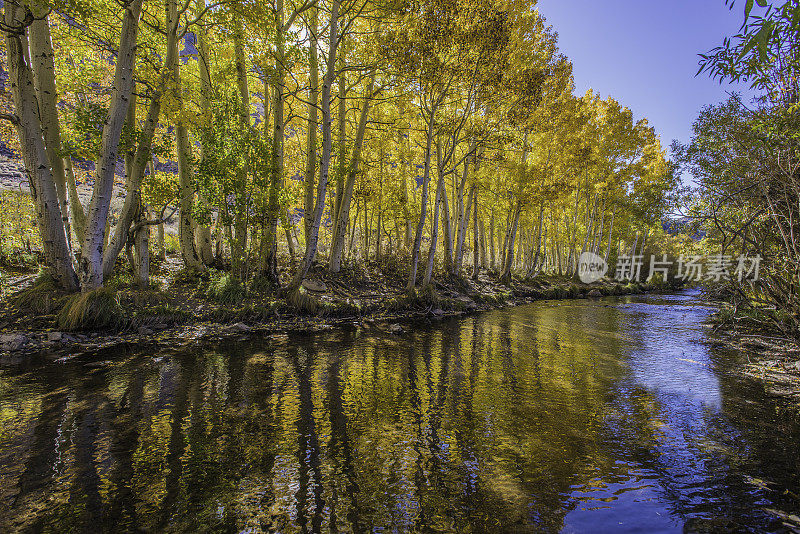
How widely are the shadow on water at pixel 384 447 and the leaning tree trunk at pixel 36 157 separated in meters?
3.54

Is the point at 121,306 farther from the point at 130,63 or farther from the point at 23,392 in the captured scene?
the point at 130,63

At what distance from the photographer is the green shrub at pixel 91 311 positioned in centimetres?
888

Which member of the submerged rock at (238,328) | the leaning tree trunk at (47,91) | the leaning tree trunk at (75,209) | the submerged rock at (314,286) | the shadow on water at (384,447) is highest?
the leaning tree trunk at (47,91)

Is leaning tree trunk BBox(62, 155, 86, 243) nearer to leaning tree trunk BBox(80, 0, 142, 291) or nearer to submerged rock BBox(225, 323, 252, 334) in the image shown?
leaning tree trunk BBox(80, 0, 142, 291)

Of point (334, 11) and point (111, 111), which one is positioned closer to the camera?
point (111, 111)

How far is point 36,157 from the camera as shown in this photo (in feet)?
29.5

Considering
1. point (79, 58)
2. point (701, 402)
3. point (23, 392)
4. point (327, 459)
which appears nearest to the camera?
point (327, 459)

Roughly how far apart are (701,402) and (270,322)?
1153cm

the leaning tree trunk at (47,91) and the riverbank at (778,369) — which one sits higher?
the leaning tree trunk at (47,91)

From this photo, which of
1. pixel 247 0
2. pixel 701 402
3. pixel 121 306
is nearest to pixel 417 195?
pixel 247 0

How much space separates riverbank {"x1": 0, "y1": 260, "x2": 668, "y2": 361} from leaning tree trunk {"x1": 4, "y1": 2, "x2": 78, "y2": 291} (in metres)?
0.74

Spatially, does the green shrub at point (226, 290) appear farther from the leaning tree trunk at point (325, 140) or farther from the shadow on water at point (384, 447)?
the shadow on water at point (384, 447)

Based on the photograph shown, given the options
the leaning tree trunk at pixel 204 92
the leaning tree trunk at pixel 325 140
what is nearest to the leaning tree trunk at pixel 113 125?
the leaning tree trunk at pixel 204 92

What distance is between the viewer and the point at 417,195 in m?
29.8
